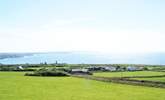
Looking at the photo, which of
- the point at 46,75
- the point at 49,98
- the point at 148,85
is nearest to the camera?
the point at 49,98

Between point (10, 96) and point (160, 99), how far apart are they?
11936 mm

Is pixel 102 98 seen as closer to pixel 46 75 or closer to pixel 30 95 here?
pixel 30 95

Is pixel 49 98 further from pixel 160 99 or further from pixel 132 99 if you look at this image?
pixel 160 99

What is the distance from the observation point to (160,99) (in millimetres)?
25000

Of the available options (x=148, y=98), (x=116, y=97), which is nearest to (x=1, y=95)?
(x=116, y=97)

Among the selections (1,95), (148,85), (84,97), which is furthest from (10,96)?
(148,85)

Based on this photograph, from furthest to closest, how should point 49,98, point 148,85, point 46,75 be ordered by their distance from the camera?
point 46,75 < point 148,85 < point 49,98

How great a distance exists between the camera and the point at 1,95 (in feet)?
82.6

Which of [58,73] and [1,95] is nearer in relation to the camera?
[1,95]

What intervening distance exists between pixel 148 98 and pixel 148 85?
12.1 metres

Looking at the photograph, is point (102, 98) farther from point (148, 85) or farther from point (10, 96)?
point (148, 85)

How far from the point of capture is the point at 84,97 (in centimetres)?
2534

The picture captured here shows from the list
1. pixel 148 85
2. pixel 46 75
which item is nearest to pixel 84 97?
pixel 148 85

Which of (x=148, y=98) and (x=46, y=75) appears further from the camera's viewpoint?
(x=46, y=75)
